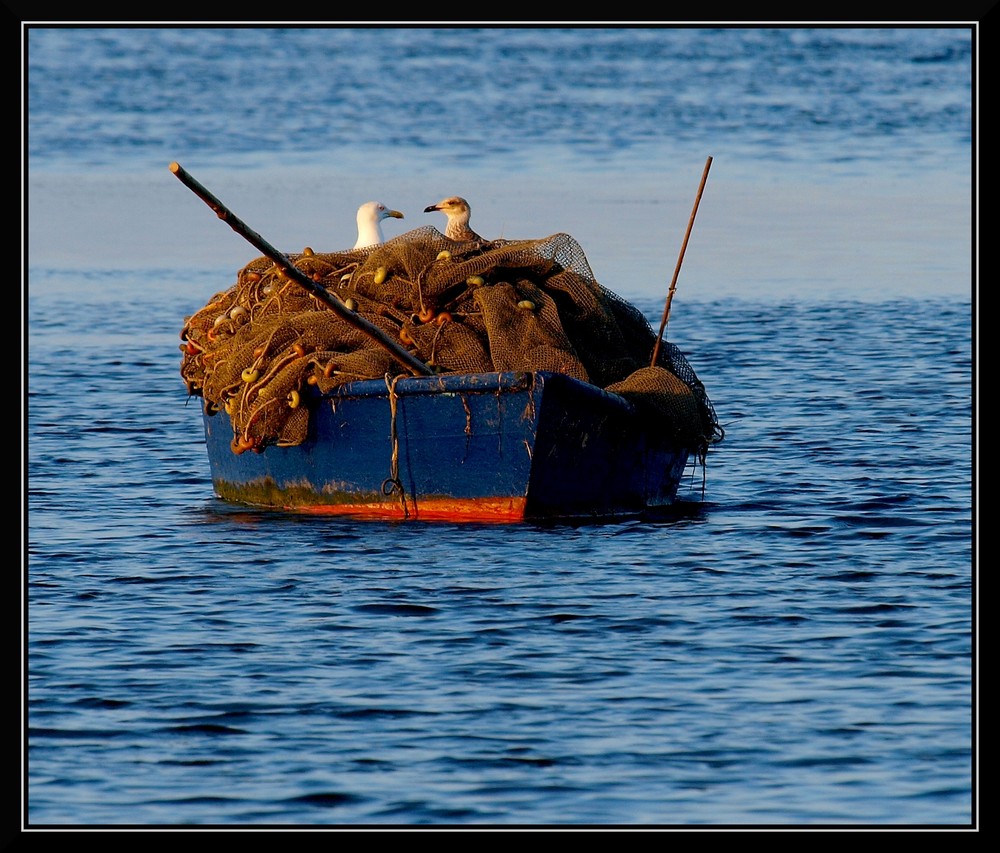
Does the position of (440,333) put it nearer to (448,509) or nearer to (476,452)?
(476,452)

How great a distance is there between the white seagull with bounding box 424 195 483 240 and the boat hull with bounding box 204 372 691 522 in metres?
1.95

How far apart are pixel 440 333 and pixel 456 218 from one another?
156 cm

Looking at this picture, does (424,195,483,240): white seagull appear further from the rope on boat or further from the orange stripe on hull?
the orange stripe on hull

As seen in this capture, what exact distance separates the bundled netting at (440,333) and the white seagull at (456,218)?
52 centimetres

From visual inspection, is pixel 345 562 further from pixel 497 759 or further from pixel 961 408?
pixel 961 408

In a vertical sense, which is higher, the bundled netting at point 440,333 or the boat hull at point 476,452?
the bundled netting at point 440,333

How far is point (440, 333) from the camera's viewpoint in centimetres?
1256

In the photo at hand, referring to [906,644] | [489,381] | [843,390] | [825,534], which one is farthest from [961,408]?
[906,644]

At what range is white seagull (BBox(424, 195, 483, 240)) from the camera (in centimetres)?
1379

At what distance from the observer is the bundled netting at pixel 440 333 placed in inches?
487

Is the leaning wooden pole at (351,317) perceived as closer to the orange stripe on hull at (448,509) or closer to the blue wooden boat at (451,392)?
the blue wooden boat at (451,392)

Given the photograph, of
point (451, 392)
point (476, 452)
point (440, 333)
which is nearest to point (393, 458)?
point (476, 452)

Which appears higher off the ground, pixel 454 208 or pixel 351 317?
pixel 454 208

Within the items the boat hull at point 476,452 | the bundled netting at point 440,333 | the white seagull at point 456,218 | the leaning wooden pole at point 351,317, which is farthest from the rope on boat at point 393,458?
the white seagull at point 456,218
